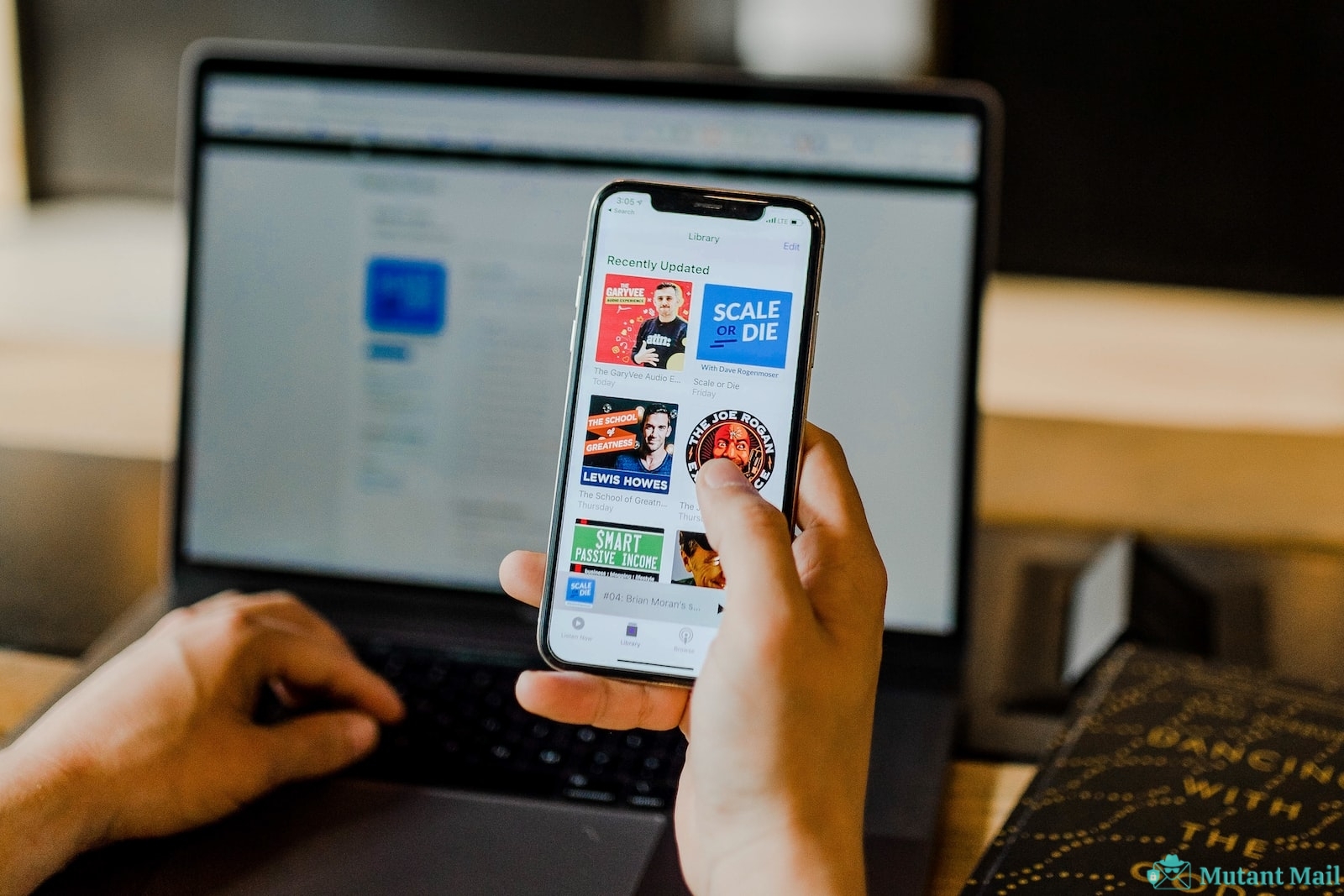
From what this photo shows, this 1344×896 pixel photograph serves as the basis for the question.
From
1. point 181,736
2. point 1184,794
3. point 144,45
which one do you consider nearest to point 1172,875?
point 1184,794

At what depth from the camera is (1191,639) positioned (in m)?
0.59

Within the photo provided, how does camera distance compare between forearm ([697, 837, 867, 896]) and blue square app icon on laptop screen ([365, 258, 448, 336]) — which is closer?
forearm ([697, 837, 867, 896])

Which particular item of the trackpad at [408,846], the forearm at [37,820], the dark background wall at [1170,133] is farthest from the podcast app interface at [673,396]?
the dark background wall at [1170,133]

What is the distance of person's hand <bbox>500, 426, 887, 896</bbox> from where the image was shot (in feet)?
1.04

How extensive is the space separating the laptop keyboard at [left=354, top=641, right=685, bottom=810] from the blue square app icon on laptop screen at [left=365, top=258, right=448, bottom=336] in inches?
7.4

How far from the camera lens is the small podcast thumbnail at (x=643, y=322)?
348 mm

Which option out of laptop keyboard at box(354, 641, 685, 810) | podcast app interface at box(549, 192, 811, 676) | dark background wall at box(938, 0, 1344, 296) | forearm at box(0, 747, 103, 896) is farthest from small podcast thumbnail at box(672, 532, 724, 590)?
dark background wall at box(938, 0, 1344, 296)

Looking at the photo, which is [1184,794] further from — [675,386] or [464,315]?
[464,315]

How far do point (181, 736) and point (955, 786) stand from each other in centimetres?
33

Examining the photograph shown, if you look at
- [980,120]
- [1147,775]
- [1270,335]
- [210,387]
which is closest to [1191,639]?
[1147,775]

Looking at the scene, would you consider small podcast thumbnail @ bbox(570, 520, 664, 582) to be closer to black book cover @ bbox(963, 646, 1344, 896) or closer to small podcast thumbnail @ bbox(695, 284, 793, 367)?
small podcast thumbnail @ bbox(695, 284, 793, 367)

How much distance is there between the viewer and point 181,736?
1.45 feet

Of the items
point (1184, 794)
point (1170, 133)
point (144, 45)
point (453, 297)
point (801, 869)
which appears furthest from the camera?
point (144, 45)

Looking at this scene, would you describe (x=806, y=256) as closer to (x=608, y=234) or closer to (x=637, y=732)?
(x=608, y=234)
